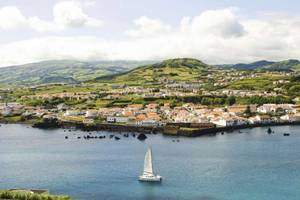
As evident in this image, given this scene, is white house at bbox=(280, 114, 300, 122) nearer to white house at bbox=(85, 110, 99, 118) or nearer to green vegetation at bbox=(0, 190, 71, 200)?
white house at bbox=(85, 110, 99, 118)

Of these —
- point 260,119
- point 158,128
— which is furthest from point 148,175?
point 260,119

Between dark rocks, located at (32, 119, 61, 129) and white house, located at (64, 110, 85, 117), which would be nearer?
dark rocks, located at (32, 119, 61, 129)

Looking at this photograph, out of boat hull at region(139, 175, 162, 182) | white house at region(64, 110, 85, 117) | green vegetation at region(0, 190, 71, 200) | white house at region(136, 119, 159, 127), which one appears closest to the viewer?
green vegetation at region(0, 190, 71, 200)

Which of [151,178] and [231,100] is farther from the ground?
[231,100]

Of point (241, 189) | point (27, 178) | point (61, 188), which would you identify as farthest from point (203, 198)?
point (27, 178)

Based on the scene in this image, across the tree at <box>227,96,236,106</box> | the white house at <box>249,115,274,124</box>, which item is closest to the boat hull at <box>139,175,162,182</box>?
the white house at <box>249,115,274,124</box>

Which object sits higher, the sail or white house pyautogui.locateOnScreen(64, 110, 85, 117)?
white house pyautogui.locateOnScreen(64, 110, 85, 117)

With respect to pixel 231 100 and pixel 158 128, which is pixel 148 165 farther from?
pixel 231 100

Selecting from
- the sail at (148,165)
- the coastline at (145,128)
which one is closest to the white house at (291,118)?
the coastline at (145,128)
